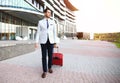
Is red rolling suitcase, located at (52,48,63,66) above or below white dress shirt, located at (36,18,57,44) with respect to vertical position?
below

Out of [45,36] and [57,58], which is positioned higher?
[45,36]

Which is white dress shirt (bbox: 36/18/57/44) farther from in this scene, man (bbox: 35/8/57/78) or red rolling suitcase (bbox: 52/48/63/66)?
red rolling suitcase (bbox: 52/48/63/66)

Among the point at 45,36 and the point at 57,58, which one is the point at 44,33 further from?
the point at 57,58

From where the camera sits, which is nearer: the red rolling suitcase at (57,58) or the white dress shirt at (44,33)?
the white dress shirt at (44,33)

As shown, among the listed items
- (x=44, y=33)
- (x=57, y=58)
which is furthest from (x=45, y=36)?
(x=57, y=58)

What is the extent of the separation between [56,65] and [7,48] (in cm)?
279

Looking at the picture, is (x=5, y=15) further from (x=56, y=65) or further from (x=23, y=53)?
(x=56, y=65)

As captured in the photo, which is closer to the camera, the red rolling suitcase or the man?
the man

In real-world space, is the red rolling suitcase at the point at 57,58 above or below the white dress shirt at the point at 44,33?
below

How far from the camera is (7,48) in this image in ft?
26.9

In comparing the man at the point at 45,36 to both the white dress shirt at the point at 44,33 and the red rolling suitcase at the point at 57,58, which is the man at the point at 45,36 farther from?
the red rolling suitcase at the point at 57,58

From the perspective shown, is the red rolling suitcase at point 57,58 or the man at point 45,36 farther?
the red rolling suitcase at point 57,58

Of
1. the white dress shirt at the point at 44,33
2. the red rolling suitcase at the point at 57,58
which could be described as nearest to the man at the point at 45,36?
the white dress shirt at the point at 44,33

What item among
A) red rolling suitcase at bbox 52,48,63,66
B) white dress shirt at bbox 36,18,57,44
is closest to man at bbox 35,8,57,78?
white dress shirt at bbox 36,18,57,44
